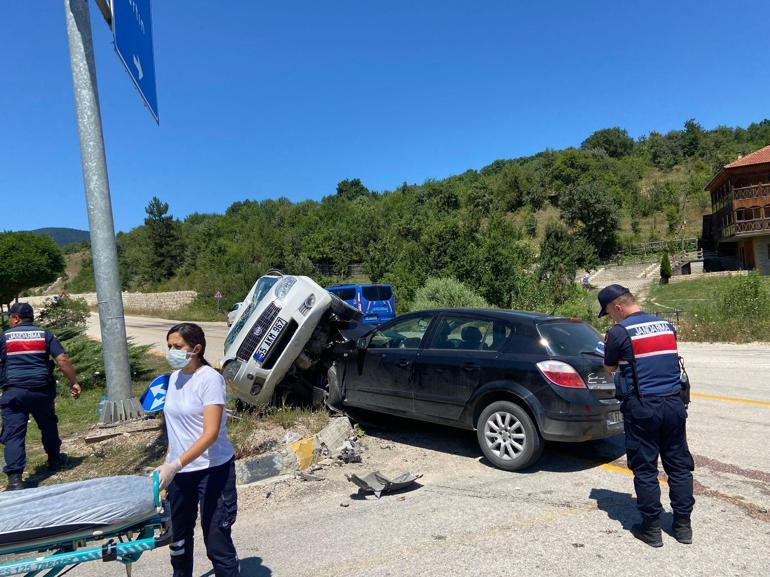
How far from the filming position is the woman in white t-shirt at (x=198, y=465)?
2908mm

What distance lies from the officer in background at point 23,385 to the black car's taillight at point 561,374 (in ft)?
15.8

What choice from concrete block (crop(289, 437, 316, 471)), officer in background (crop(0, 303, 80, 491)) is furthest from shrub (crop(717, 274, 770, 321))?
officer in background (crop(0, 303, 80, 491))

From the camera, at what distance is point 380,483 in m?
4.84

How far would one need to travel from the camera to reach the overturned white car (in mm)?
6484

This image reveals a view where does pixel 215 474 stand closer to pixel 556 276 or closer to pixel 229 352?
pixel 229 352

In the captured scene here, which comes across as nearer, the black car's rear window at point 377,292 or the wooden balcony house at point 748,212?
the black car's rear window at point 377,292

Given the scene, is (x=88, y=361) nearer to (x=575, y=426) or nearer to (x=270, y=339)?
(x=270, y=339)

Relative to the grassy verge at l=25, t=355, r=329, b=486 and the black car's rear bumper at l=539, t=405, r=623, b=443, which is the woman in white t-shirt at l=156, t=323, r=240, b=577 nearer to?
the grassy verge at l=25, t=355, r=329, b=486

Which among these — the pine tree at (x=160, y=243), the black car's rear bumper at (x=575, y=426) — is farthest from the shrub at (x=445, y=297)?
the pine tree at (x=160, y=243)

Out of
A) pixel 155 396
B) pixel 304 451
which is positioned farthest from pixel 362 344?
pixel 155 396

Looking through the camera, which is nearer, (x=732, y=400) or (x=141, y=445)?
(x=141, y=445)

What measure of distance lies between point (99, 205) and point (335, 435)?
4.39 m

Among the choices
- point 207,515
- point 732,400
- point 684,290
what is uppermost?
point 207,515

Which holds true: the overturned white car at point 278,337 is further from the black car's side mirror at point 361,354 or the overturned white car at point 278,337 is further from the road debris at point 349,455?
the road debris at point 349,455
